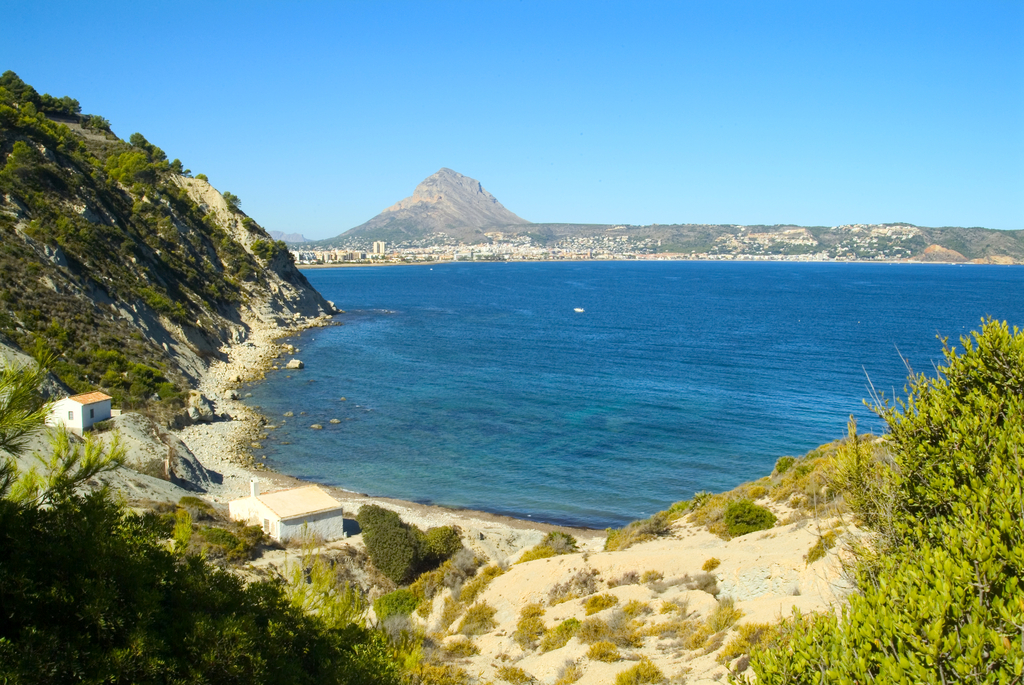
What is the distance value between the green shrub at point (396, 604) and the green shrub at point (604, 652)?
21.0 ft

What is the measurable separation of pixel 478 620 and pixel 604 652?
16.0 ft

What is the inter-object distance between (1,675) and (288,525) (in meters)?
17.6

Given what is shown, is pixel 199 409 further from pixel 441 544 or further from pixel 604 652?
pixel 604 652

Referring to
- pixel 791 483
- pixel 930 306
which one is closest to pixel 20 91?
pixel 791 483

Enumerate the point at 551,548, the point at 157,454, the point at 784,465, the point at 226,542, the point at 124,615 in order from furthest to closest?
the point at 784,465 → the point at 157,454 → the point at 551,548 → the point at 226,542 → the point at 124,615

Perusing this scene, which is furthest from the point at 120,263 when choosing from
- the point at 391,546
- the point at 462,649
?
the point at 462,649

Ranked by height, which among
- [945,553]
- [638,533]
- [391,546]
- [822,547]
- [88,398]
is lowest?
[638,533]

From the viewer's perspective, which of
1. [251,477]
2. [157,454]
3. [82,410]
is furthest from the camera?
[251,477]

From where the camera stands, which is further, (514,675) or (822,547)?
(822,547)

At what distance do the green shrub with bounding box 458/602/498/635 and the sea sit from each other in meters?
11.0

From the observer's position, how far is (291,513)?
22922mm

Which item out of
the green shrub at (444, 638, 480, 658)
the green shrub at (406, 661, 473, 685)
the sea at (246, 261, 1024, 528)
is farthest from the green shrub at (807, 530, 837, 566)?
the green shrub at (406, 661, 473, 685)

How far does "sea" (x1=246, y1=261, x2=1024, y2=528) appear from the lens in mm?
34188

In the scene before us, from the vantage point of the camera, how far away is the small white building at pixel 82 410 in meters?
28.5
